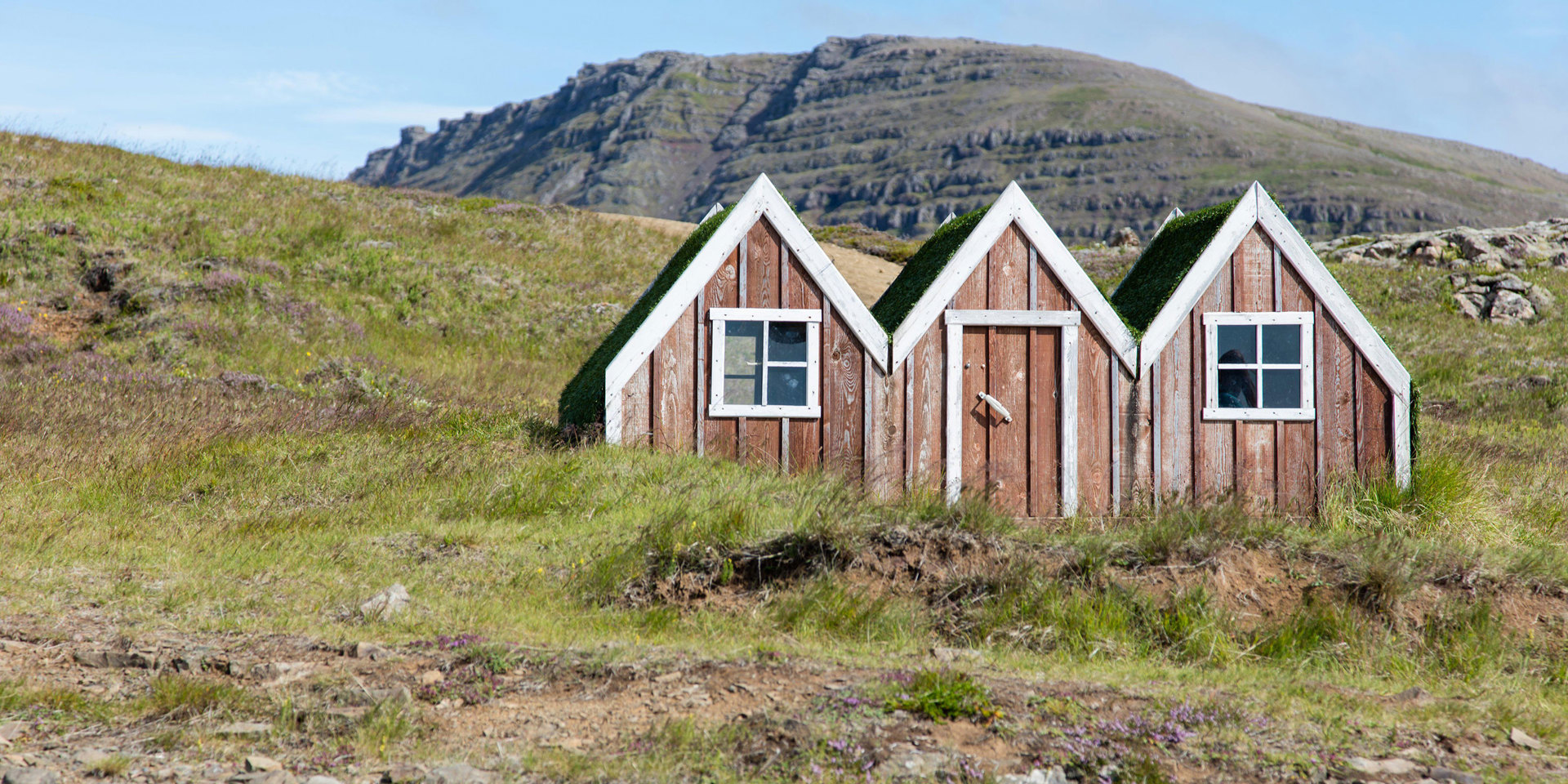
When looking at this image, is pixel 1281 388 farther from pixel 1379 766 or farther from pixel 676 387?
pixel 676 387

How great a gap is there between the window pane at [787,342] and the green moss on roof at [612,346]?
129cm

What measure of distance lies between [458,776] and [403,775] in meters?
0.28

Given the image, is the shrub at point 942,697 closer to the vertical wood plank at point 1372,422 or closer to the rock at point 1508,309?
the vertical wood plank at point 1372,422

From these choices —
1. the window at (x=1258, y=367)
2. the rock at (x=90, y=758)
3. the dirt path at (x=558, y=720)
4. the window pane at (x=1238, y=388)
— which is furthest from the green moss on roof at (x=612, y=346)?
the rock at (x=90, y=758)

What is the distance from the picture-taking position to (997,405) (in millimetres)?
10812

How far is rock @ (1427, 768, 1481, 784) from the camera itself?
5133mm

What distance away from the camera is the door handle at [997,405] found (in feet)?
35.4

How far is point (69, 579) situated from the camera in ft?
24.4

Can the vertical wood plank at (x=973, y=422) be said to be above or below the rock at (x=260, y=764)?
above

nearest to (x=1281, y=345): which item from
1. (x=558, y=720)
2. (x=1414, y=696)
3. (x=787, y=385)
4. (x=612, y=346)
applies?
(x=1414, y=696)

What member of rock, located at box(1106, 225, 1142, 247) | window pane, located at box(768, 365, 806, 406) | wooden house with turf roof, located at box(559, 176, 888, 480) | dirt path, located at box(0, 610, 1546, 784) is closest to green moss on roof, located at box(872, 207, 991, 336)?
wooden house with turf roof, located at box(559, 176, 888, 480)

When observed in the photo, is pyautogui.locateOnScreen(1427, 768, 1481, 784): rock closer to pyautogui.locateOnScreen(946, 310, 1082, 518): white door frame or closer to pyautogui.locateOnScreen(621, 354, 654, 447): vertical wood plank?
pyautogui.locateOnScreen(946, 310, 1082, 518): white door frame

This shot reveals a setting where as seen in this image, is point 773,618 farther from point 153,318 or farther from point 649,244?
point 649,244

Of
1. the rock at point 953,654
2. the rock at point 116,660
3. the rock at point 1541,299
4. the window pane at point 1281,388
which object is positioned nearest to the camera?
the rock at point 116,660
